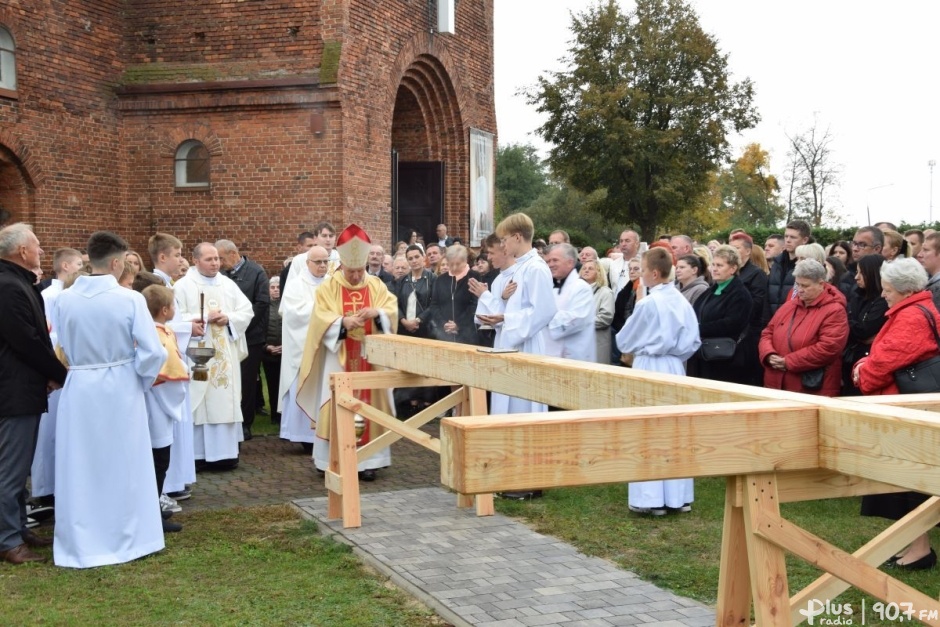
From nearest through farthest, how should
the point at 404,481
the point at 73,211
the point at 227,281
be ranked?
1. the point at 404,481
2. the point at 227,281
3. the point at 73,211

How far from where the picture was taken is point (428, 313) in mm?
11281

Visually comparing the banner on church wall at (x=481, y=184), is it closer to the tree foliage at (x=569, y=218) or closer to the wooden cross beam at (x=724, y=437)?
the wooden cross beam at (x=724, y=437)

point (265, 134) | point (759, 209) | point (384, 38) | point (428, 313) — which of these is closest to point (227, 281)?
Result: point (428, 313)

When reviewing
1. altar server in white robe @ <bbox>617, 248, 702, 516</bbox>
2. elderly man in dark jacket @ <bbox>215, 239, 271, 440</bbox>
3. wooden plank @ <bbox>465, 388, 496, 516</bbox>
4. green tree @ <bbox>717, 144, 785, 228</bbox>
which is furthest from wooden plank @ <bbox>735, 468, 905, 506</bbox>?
green tree @ <bbox>717, 144, 785, 228</bbox>

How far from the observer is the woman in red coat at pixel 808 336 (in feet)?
25.2

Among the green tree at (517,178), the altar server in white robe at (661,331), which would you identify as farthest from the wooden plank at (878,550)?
the green tree at (517,178)

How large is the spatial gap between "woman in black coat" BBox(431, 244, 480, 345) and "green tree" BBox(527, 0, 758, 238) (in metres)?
29.5

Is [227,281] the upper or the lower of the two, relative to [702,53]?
lower

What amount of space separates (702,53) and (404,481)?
3542cm

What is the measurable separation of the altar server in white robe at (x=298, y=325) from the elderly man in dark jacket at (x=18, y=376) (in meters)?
3.57

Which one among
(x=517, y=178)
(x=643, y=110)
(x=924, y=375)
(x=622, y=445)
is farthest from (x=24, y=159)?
(x=517, y=178)

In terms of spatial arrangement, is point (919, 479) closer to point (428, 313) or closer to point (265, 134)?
point (428, 313)

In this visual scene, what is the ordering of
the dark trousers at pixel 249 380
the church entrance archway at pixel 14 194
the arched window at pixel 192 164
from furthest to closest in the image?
the arched window at pixel 192 164 → the church entrance archway at pixel 14 194 → the dark trousers at pixel 249 380

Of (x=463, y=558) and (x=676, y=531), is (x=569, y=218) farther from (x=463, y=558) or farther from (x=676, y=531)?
(x=463, y=558)
